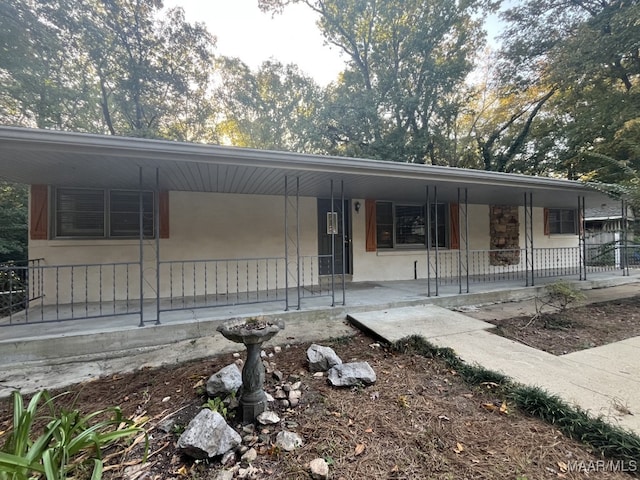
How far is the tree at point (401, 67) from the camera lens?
→ 11375mm

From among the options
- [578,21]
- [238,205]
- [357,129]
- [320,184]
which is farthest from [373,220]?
[578,21]

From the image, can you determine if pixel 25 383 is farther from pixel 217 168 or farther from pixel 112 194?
pixel 112 194

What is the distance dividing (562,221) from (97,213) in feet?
40.9

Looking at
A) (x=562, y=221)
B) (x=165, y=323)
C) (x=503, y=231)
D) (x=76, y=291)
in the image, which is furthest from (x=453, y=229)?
(x=76, y=291)

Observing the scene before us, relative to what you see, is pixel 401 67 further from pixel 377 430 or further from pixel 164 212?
pixel 377 430

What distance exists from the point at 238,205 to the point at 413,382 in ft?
15.1

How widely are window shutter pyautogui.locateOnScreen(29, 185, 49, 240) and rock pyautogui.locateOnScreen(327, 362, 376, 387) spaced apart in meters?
5.24

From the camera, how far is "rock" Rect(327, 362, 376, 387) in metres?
2.58

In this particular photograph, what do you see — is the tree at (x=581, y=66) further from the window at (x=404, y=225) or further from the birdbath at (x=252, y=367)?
the birdbath at (x=252, y=367)

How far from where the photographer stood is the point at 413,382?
2.65 metres

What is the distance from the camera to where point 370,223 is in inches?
274

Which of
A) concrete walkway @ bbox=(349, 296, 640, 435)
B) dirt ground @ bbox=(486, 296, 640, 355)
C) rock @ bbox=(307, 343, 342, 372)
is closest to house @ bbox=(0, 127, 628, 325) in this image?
concrete walkway @ bbox=(349, 296, 640, 435)

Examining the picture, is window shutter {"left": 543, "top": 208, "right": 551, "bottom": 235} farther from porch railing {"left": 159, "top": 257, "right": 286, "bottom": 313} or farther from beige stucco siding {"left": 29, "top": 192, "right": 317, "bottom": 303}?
porch railing {"left": 159, "top": 257, "right": 286, "bottom": 313}

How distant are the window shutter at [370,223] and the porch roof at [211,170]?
1.95ft
